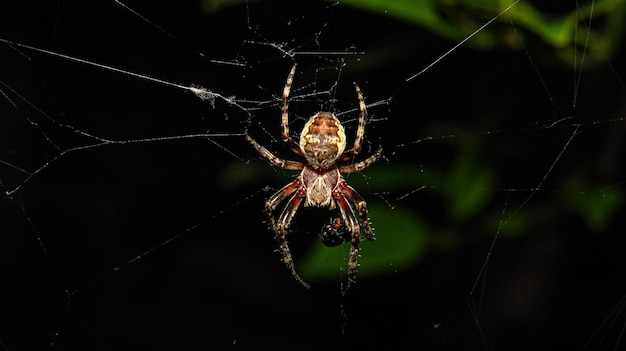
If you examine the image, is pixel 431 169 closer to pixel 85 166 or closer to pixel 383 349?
pixel 383 349

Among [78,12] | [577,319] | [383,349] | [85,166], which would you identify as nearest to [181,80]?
[78,12]

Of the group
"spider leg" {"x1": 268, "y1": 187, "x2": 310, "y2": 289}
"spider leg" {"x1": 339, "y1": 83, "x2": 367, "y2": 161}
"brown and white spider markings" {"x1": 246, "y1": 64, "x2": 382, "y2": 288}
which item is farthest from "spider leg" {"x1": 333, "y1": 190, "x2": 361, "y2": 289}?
"spider leg" {"x1": 339, "y1": 83, "x2": 367, "y2": 161}

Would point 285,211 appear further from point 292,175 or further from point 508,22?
point 508,22

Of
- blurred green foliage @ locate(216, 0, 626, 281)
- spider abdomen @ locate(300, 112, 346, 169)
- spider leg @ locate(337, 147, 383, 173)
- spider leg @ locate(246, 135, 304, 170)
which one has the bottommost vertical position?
blurred green foliage @ locate(216, 0, 626, 281)

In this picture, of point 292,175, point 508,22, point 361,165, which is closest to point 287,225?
point 292,175

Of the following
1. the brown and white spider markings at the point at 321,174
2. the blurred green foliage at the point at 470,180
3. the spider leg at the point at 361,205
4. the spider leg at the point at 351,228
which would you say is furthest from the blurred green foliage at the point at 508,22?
the spider leg at the point at 351,228

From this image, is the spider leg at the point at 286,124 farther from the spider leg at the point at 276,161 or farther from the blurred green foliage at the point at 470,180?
the blurred green foliage at the point at 470,180

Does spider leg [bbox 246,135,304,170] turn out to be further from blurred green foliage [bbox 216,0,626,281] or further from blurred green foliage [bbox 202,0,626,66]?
blurred green foliage [bbox 202,0,626,66]

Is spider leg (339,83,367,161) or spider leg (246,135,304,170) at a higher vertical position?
spider leg (246,135,304,170)
